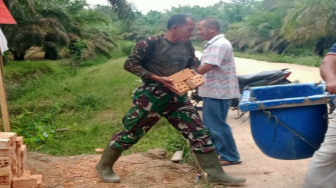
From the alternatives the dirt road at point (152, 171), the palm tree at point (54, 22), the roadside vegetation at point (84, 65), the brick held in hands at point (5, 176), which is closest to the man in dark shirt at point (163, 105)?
the dirt road at point (152, 171)

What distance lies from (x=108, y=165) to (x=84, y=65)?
19.4 m

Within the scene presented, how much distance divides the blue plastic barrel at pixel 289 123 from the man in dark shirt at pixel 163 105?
544 millimetres

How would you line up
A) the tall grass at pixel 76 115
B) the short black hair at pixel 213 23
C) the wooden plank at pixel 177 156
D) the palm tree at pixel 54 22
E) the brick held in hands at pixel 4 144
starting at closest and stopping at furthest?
the brick held in hands at pixel 4 144, the short black hair at pixel 213 23, the wooden plank at pixel 177 156, the tall grass at pixel 76 115, the palm tree at pixel 54 22

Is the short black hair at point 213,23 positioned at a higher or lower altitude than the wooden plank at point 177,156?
higher

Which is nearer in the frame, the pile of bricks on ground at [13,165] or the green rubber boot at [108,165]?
the pile of bricks on ground at [13,165]

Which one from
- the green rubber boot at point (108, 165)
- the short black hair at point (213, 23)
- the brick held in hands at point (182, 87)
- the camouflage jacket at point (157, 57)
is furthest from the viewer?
the short black hair at point (213, 23)

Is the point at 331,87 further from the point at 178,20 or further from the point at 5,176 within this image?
the point at 5,176

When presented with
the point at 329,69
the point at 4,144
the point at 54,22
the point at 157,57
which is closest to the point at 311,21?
the point at 54,22

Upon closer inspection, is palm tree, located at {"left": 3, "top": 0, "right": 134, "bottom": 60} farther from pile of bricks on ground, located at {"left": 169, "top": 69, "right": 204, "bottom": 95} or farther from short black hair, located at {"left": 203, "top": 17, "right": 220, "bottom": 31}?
pile of bricks on ground, located at {"left": 169, "top": 69, "right": 204, "bottom": 95}

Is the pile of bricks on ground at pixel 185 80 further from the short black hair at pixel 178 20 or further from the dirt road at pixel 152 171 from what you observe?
the dirt road at pixel 152 171

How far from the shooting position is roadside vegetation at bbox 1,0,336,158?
21.5 ft

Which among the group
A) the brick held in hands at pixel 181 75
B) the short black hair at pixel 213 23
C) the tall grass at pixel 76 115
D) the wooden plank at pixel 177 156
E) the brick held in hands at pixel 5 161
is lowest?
the tall grass at pixel 76 115

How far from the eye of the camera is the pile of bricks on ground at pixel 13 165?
3164 millimetres

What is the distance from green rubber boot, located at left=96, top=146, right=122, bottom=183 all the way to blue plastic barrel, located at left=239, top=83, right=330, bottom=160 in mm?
1276
